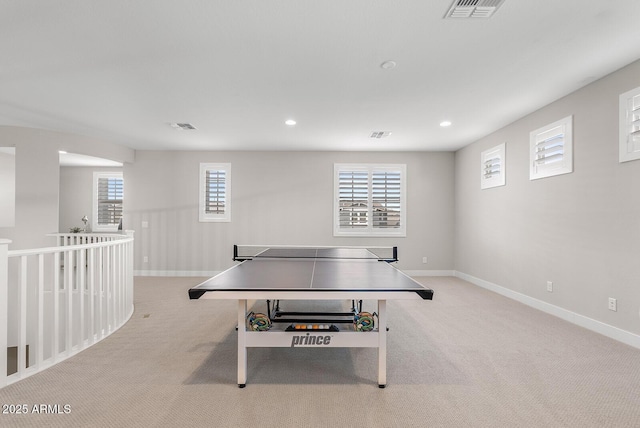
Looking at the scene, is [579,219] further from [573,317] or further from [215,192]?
[215,192]

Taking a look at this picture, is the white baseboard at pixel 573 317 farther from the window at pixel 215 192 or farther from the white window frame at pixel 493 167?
the window at pixel 215 192

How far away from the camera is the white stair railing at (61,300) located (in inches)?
79.9

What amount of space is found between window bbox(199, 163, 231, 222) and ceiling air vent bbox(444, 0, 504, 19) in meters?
4.91

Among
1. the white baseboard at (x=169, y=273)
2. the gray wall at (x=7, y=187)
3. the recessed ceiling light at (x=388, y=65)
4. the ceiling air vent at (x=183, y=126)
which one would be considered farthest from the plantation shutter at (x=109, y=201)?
the recessed ceiling light at (x=388, y=65)

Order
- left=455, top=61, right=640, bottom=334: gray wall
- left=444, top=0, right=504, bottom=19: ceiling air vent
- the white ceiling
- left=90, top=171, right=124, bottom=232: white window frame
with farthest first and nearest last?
left=90, top=171, right=124, bottom=232: white window frame, left=455, top=61, right=640, bottom=334: gray wall, the white ceiling, left=444, top=0, right=504, bottom=19: ceiling air vent

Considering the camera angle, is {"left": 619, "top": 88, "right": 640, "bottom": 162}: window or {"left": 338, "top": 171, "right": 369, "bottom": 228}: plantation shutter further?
{"left": 338, "top": 171, "right": 369, "bottom": 228}: plantation shutter

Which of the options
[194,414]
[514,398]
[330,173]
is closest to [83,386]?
[194,414]

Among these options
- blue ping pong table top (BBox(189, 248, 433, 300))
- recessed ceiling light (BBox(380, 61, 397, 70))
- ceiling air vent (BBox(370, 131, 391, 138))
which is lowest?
blue ping pong table top (BBox(189, 248, 433, 300))

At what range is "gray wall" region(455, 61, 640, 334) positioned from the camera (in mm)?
2750

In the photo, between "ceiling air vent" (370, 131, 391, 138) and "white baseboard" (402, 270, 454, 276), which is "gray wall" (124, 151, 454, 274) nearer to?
"white baseboard" (402, 270, 454, 276)

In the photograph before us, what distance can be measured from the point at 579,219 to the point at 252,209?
5.12m

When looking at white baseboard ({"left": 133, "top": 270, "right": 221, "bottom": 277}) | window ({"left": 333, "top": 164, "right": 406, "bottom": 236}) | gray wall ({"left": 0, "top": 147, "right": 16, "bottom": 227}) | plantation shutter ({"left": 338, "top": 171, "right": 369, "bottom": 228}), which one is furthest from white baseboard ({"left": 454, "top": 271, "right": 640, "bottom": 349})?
gray wall ({"left": 0, "top": 147, "right": 16, "bottom": 227})

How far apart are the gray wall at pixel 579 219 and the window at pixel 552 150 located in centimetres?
7

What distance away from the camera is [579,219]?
323 centimetres
